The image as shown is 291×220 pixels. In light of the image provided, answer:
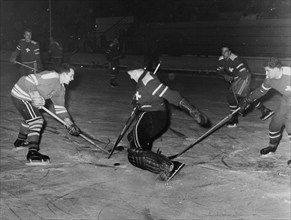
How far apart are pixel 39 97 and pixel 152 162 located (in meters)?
1.87

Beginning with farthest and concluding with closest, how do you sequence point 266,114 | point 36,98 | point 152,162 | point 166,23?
1. point 166,23
2. point 266,114
3. point 36,98
4. point 152,162

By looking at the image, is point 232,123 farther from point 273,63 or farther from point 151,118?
point 151,118

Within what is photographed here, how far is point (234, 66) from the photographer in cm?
803

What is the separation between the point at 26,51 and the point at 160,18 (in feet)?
59.1

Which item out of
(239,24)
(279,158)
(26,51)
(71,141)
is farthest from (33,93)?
(239,24)

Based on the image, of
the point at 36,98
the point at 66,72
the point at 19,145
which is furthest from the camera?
the point at 19,145

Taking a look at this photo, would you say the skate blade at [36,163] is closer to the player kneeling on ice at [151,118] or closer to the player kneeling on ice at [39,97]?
the player kneeling on ice at [39,97]

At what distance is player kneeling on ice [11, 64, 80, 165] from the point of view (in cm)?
534

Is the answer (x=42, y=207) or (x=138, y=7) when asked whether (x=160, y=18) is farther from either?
(x=42, y=207)

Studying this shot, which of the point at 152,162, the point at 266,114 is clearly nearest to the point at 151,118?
the point at 152,162

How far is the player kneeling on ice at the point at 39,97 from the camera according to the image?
5.34 meters

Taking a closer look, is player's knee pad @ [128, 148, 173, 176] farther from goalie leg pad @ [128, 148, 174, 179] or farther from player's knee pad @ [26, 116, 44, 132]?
player's knee pad @ [26, 116, 44, 132]

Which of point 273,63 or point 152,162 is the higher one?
point 273,63

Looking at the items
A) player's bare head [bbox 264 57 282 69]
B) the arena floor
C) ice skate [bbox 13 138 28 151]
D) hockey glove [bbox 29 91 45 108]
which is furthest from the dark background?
hockey glove [bbox 29 91 45 108]
